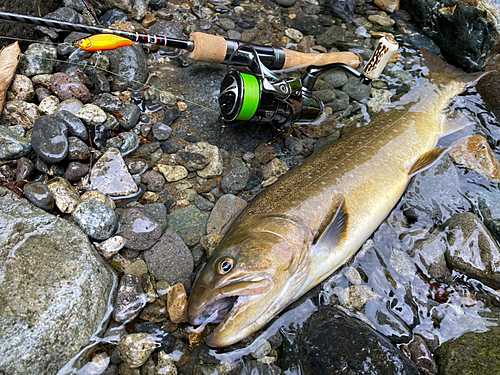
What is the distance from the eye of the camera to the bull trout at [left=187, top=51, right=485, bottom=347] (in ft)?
8.90

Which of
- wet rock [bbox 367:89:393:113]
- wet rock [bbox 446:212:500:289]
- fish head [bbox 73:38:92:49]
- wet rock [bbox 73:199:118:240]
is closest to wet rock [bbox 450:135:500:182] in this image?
wet rock [bbox 446:212:500:289]

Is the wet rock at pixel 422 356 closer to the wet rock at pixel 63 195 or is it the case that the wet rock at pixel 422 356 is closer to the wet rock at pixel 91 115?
the wet rock at pixel 63 195

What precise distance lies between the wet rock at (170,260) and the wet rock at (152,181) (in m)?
0.62

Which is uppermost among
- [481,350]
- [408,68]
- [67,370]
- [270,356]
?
[408,68]

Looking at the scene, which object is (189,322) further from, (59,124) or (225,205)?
(59,124)

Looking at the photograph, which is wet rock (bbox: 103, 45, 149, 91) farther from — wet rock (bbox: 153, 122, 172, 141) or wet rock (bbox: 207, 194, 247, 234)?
wet rock (bbox: 207, 194, 247, 234)

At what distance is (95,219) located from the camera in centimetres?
317

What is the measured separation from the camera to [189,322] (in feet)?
9.00

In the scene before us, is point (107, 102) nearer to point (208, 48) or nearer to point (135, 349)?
point (208, 48)

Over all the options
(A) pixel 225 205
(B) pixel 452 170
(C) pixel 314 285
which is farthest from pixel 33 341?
(B) pixel 452 170

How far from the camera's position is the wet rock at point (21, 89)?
372 centimetres

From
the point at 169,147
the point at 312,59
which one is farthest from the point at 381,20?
the point at 169,147

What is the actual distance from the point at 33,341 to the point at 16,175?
1.61 metres

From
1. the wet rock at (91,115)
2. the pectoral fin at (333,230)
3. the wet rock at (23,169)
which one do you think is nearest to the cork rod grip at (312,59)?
the pectoral fin at (333,230)
